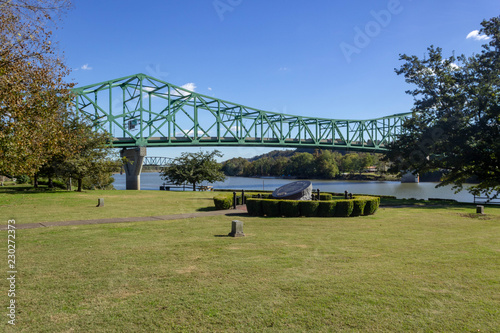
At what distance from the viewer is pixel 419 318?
4656mm

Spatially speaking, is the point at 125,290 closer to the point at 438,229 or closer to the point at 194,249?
the point at 194,249

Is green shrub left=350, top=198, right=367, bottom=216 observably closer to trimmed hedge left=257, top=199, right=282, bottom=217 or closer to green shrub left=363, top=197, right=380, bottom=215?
green shrub left=363, top=197, right=380, bottom=215

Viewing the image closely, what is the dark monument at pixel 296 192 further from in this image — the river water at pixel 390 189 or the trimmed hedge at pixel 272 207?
the river water at pixel 390 189

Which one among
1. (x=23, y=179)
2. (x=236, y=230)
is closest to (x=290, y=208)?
(x=236, y=230)

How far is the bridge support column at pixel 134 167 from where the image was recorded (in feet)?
162

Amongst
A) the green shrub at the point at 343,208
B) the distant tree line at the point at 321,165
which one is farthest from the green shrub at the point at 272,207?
the distant tree line at the point at 321,165

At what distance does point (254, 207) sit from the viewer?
15.6 metres

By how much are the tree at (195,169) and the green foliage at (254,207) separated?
2435cm

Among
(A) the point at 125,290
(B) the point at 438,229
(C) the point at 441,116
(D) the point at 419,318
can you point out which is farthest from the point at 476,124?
(A) the point at 125,290

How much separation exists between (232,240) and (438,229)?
23.4 ft

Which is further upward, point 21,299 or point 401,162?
point 401,162

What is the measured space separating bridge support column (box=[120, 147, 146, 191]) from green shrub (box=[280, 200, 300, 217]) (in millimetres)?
36712

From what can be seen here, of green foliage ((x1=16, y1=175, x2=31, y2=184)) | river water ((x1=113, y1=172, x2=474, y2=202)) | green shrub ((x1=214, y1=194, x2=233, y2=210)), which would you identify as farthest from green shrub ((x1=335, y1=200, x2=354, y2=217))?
green foliage ((x1=16, y1=175, x2=31, y2=184))

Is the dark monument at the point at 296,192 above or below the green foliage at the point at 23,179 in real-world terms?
below
